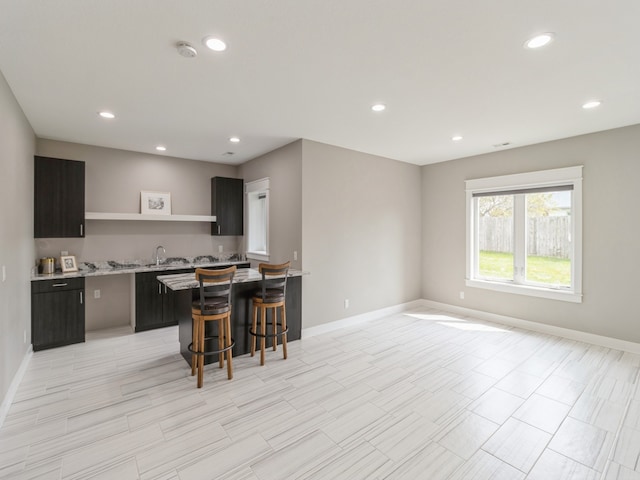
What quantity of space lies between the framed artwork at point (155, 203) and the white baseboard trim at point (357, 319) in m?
3.17

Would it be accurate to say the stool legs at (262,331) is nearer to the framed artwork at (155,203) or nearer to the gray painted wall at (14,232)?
the gray painted wall at (14,232)

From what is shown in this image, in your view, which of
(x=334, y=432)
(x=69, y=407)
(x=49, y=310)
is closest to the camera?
(x=334, y=432)

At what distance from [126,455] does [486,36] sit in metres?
3.66

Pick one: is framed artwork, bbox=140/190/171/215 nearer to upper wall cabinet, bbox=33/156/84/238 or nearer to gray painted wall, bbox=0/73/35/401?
upper wall cabinet, bbox=33/156/84/238

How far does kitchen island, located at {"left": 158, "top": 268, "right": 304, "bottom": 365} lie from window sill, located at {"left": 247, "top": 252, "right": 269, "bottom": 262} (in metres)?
0.94

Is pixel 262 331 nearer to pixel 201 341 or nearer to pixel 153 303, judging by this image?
pixel 201 341

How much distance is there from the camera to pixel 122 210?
497 cm

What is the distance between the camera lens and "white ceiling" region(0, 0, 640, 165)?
185cm

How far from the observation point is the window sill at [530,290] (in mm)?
4324

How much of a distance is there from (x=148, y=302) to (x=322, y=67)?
4.08m

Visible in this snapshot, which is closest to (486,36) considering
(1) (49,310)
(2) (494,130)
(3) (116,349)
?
(2) (494,130)

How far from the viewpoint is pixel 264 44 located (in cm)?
216

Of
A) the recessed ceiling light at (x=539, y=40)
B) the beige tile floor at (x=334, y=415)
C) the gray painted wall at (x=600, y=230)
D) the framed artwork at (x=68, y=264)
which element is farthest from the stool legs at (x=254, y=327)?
the gray painted wall at (x=600, y=230)

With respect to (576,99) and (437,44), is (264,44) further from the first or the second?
(576,99)
